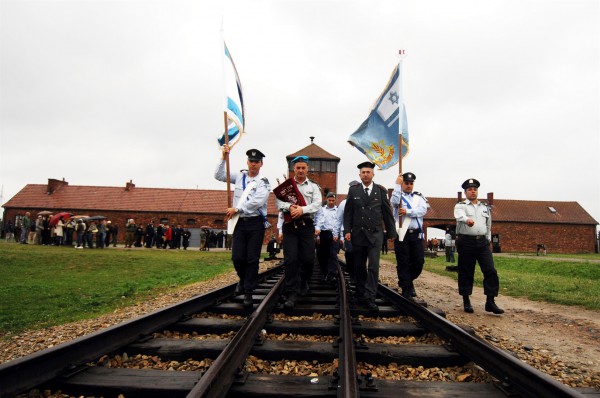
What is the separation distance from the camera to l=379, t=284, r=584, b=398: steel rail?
95.1 inches

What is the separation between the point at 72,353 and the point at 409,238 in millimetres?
5321

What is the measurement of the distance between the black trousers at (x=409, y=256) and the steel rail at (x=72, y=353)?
379cm

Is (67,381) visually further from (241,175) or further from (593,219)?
(593,219)

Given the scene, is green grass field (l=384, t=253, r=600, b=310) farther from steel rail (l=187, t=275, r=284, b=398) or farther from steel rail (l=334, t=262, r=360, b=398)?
steel rail (l=187, t=275, r=284, b=398)

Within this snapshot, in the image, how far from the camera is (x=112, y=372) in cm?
282

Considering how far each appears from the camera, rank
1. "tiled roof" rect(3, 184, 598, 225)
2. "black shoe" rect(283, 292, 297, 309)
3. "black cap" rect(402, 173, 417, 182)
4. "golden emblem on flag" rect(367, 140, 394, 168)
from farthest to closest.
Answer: "tiled roof" rect(3, 184, 598, 225) < "golden emblem on flag" rect(367, 140, 394, 168) < "black cap" rect(402, 173, 417, 182) < "black shoe" rect(283, 292, 297, 309)

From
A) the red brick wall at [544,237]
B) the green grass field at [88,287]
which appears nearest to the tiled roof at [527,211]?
the red brick wall at [544,237]

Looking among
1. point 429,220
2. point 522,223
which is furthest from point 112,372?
point 522,223

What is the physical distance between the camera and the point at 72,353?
2.94 m

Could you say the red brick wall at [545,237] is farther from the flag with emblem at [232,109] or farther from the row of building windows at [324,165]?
the flag with emblem at [232,109]

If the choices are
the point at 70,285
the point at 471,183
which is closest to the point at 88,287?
the point at 70,285

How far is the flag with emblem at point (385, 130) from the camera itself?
7.19m

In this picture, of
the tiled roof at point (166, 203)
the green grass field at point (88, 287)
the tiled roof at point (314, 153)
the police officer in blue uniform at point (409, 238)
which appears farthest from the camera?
the tiled roof at point (166, 203)

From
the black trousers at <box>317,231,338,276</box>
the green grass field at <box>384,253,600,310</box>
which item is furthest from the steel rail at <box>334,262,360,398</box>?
the green grass field at <box>384,253,600,310</box>
